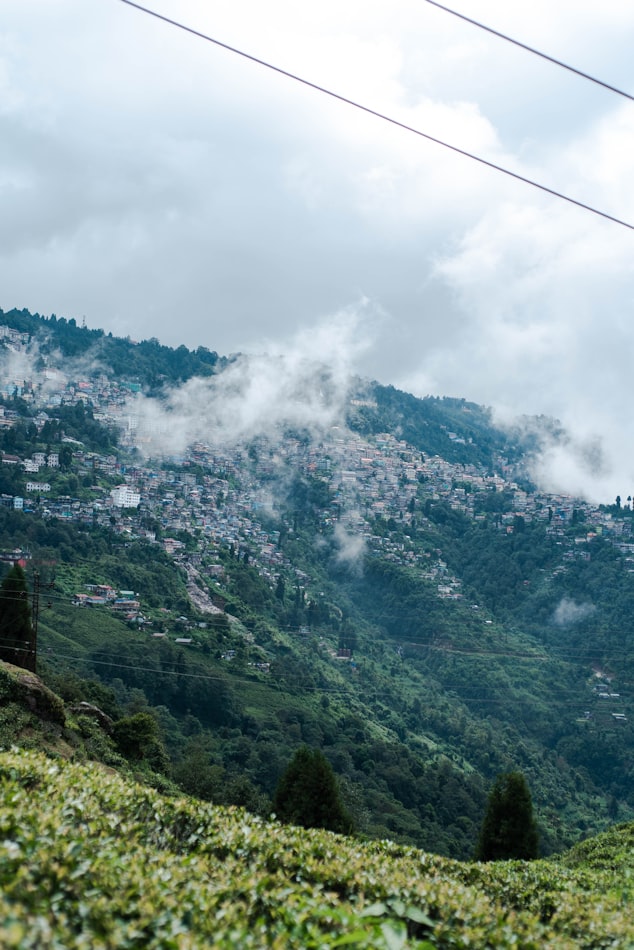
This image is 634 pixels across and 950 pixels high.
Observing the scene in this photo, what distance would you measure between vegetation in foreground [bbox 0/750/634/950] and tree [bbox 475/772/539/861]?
11.1 metres

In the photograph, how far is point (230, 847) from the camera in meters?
5.74

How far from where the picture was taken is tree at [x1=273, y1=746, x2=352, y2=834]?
17.6 metres

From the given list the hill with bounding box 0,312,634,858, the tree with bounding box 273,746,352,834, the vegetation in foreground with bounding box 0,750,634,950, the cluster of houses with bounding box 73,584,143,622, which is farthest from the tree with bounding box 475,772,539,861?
the cluster of houses with bounding box 73,584,143,622

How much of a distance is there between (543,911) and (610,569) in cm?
11102

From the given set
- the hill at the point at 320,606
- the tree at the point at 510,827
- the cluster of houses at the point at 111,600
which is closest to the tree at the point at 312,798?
the tree at the point at 510,827

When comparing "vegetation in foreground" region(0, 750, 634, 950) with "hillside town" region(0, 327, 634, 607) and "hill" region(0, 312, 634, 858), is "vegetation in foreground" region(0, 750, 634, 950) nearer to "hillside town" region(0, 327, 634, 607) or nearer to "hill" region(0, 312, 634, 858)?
"hill" region(0, 312, 634, 858)

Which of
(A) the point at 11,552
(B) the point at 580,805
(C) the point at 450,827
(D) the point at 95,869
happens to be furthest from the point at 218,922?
(A) the point at 11,552

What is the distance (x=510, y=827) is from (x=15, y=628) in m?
16.6

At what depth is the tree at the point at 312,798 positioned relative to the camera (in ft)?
57.7

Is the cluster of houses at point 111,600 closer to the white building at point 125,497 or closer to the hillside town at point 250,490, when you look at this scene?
the hillside town at point 250,490

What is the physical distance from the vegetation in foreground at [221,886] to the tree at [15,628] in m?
18.6

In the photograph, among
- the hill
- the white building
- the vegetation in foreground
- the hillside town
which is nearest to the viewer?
the vegetation in foreground

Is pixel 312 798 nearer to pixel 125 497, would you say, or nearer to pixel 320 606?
pixel 320 606

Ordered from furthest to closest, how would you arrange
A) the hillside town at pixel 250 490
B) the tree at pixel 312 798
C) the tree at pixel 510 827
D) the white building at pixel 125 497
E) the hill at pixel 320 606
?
the white building at pixel 125 497, the hillside town at pixel 250 490, the hill at pixel 320 606, the tree at pixel 510 827, the tree at pixel 312 798
